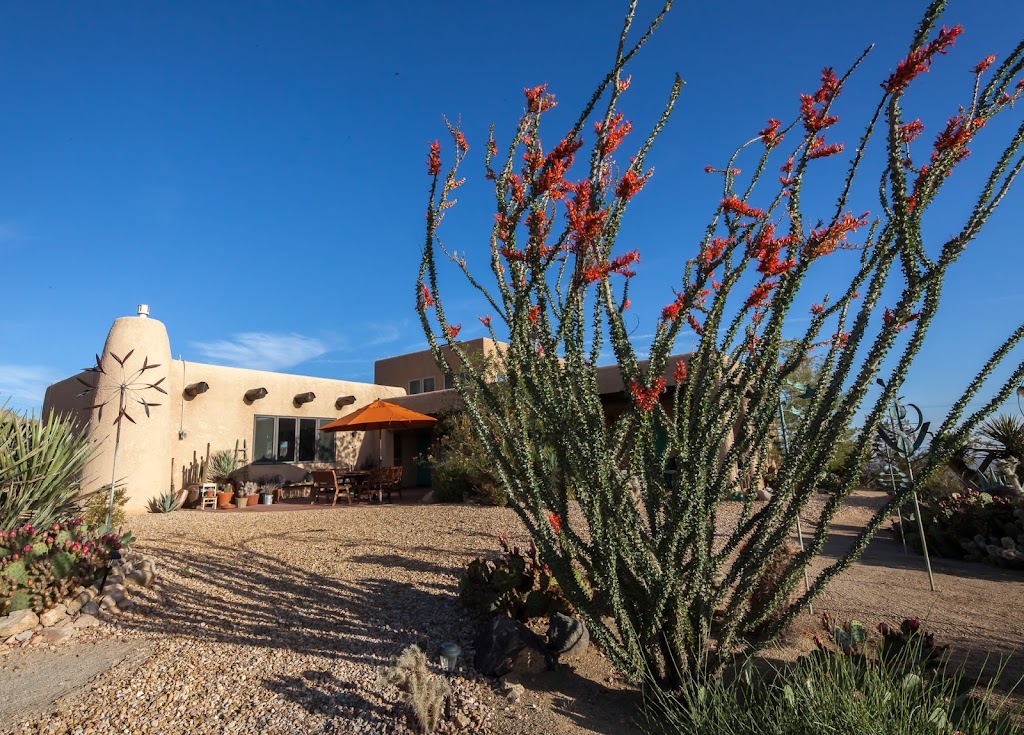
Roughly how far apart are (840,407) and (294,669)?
367 cm

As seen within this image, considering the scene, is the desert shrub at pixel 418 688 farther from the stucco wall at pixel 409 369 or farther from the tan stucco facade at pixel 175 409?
the stucco wall at pixel 409 369

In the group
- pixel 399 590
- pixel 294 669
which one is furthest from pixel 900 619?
pixel 294 669

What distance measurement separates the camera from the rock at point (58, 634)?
4.72m

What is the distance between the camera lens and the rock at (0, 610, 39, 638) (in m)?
4.72

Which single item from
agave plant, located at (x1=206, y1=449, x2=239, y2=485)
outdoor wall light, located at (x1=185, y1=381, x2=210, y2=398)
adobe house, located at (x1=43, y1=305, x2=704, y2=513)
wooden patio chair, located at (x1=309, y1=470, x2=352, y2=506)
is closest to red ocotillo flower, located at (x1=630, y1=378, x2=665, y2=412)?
adobe house, located at (x1=43, y1=305, x2=704, y2=513)

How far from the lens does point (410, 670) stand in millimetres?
3543

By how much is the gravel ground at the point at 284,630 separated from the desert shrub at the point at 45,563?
60cm

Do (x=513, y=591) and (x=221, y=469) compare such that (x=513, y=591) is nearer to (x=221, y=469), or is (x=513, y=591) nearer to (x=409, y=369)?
(x=221, y=469)

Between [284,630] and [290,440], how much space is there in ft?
36.3

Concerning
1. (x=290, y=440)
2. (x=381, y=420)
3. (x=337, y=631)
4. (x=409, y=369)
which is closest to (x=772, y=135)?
(x=337, y=631)

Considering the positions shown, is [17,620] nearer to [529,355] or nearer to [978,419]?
[529,355]

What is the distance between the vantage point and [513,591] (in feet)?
15.4

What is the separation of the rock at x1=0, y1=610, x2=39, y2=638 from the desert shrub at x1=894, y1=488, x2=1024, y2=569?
9.06 m

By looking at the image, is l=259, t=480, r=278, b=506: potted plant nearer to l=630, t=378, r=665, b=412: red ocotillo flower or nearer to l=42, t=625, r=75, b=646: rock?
l=42, t=625, r=75, b=646: rock
